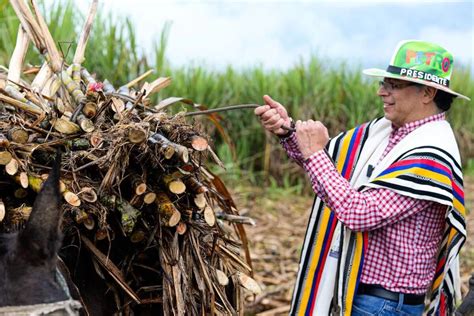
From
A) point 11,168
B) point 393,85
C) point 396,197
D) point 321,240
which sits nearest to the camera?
point 11,168

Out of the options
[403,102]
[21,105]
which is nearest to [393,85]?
[403,102]

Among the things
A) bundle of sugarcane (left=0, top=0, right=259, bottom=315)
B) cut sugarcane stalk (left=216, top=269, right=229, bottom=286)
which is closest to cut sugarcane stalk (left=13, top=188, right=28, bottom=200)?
bundle of sugarcane (left=0, top=0, right=259, bottom=315)

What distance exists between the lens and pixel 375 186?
9.51 feet

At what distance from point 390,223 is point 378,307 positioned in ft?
1.26

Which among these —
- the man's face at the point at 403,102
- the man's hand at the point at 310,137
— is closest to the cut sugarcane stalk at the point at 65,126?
the man's hand at the point at 310,137

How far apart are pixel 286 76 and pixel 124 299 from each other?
24.0 feet

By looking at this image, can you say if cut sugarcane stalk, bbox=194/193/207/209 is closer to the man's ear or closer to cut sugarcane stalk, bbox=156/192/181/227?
cut sugarcane stalk, bbox=156/192/181/227

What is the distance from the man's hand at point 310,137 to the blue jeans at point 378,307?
692 mm

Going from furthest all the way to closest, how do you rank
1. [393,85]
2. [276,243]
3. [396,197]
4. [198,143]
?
[276,243]
[393,85]
[396,197]
[198,143]

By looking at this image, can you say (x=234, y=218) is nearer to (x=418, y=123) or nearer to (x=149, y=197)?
(x=149, y=197)

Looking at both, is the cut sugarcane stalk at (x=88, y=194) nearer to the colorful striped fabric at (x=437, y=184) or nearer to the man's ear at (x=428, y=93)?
the colorful striped fabric at (x=437, y=184)

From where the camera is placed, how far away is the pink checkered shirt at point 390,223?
2850 millimetres

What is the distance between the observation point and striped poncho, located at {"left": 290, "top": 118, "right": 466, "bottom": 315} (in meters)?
2.90

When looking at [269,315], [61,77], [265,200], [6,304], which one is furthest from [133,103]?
[265,200]
